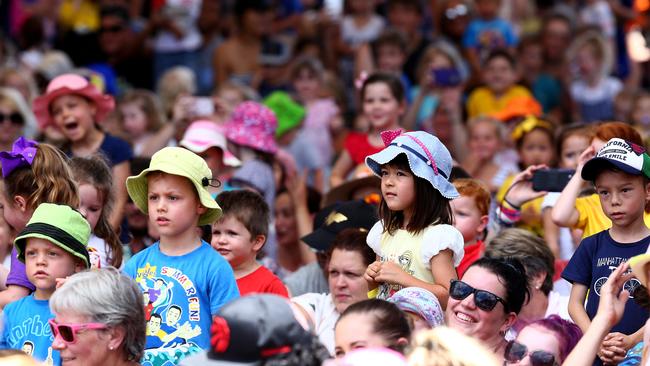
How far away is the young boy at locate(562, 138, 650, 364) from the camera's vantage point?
18.6ft

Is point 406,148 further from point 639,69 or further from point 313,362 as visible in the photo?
point 639,69

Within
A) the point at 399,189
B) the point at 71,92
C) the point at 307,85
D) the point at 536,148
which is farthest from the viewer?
the point at 307,85

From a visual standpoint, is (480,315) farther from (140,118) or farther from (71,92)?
(140,118)

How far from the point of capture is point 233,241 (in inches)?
260

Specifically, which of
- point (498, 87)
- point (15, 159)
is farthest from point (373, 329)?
point (498, 87)

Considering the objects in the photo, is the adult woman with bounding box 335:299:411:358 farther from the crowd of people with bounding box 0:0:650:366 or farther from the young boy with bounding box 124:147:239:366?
the young boy with bounding box 124:147:239:366

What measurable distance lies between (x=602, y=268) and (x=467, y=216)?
4.66 ft

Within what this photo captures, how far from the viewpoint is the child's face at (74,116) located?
8.28m

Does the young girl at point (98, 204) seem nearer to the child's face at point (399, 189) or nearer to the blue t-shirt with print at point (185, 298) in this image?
the blue t-shirt with print at point (185, 298)

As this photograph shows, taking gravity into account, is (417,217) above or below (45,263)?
above

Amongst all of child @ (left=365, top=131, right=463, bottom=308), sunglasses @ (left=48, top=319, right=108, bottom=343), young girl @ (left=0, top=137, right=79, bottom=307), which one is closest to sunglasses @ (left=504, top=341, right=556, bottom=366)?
child @ (left=365, top=131, right=463, bottom=308)

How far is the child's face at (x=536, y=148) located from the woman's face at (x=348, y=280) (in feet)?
8.97

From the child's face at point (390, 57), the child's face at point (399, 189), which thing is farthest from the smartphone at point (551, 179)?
the child's face at point (390, 57)

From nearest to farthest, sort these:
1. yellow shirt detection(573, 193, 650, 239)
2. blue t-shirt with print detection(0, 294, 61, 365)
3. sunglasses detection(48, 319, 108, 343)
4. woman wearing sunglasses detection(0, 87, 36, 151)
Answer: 1. sunglasses detection(48, 319, 108, 343)
2. blue t-shirt with print detection(0, 294, 61, 365)
3. yellow shirt detection(573, 193, 650, 239)
4. woman wearing sunglasses detection(0, 87, 36, 151)
